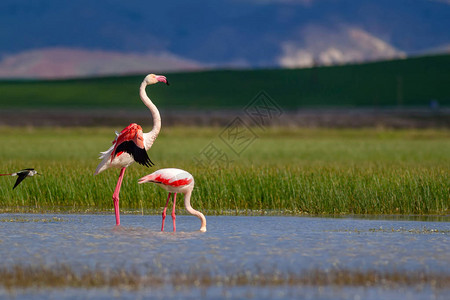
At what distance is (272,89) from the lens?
448 feet

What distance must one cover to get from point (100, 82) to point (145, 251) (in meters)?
144

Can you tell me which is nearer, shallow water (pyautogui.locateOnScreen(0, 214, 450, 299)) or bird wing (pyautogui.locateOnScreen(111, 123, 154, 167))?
shallow water (pyautogui.locateOnScreen(0, 214, 450, 299))

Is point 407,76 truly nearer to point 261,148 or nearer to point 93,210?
point 261,148

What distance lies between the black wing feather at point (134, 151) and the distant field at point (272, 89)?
10471 cm

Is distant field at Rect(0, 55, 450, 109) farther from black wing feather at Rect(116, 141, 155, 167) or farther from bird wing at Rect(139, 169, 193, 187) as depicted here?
bird wing at Rect(139, 169, 193, 187)

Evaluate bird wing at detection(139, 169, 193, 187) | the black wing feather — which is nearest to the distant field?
the black wing feather

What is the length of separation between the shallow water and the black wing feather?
130 cm

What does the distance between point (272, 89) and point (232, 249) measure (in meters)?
125

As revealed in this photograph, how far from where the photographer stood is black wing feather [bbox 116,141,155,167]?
15.7m

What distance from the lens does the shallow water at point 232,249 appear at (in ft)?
32.8

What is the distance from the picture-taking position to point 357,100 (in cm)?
12875

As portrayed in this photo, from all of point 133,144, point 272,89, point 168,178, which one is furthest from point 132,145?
point 272,89

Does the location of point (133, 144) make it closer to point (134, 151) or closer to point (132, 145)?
point (132, 145)

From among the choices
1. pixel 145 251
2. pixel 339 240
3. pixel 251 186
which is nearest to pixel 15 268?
pixel 145 251
